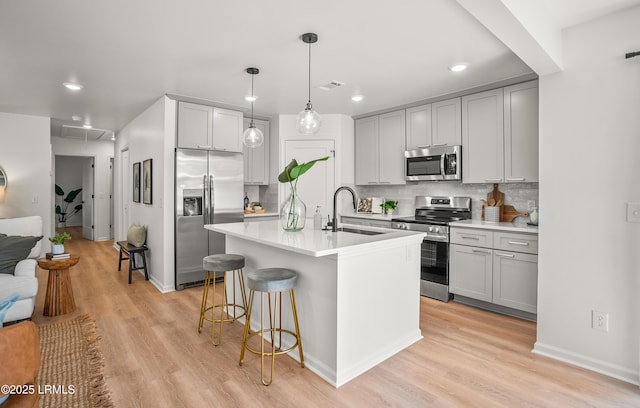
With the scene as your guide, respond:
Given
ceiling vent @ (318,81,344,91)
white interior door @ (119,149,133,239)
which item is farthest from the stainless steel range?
white interior door @ (119,149,133,239)

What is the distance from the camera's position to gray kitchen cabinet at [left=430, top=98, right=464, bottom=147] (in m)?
4.09

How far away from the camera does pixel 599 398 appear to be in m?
2.07

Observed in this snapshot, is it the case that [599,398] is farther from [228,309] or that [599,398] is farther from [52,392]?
[52,392]

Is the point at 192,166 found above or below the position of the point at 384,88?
below

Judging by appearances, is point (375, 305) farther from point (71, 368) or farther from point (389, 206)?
point (389, 206)

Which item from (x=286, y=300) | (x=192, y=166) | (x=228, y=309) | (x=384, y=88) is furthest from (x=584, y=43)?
(x=192, y=166)

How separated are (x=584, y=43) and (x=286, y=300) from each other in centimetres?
291

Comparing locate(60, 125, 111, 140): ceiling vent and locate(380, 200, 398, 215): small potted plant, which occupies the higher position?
locate(60, 125, 111, 140): ceiling vent

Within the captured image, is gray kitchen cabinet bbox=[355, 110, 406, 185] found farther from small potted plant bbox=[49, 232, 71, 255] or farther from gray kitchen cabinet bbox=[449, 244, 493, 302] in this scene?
small potted plant bbox=[49, 232, 71, 255]

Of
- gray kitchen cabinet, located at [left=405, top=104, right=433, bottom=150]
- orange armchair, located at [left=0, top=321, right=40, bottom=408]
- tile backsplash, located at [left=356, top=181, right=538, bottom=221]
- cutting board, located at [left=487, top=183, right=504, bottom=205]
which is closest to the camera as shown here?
orange armchair, located at [left=0, top=321, right=40, bottom=408]

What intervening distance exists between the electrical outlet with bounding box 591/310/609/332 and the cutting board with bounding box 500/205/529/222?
1.60 meters

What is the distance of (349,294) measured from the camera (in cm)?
228

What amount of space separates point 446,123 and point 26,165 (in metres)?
6.39

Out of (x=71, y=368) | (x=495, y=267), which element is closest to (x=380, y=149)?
(x=495, y=267)
